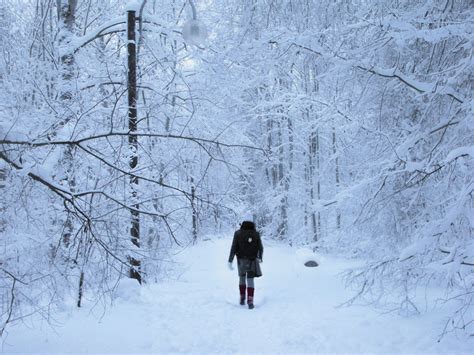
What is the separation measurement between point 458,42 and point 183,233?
3736mm

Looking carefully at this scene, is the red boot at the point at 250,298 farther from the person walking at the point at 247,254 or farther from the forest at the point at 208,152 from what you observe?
the forest at the point at 208,152

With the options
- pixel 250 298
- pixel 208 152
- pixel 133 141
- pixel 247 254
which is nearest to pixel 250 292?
pixel 250 298

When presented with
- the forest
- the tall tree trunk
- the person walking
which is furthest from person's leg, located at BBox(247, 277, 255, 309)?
the tall tree trunk

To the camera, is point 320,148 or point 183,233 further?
point 320,148

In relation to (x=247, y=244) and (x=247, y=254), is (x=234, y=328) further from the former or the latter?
(x=247, y=244)

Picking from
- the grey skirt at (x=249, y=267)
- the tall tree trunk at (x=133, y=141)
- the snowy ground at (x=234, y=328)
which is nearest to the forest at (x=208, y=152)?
the tall tree trunk at (x=133, y=141)

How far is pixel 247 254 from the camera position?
28.3 ft

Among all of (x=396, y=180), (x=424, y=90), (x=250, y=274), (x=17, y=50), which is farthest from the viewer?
(x=250, y=274)

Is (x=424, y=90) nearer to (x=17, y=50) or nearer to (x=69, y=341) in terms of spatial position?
(x=17, y=50)

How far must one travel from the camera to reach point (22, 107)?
4207mm

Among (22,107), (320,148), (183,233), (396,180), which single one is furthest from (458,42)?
(320,148)

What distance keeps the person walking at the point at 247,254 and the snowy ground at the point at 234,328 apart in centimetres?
45

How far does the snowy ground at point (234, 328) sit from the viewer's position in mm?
5496

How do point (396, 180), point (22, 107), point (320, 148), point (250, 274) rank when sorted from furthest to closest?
point (320, 148), point (250, 274), point (396, 180), point (22, 107)
